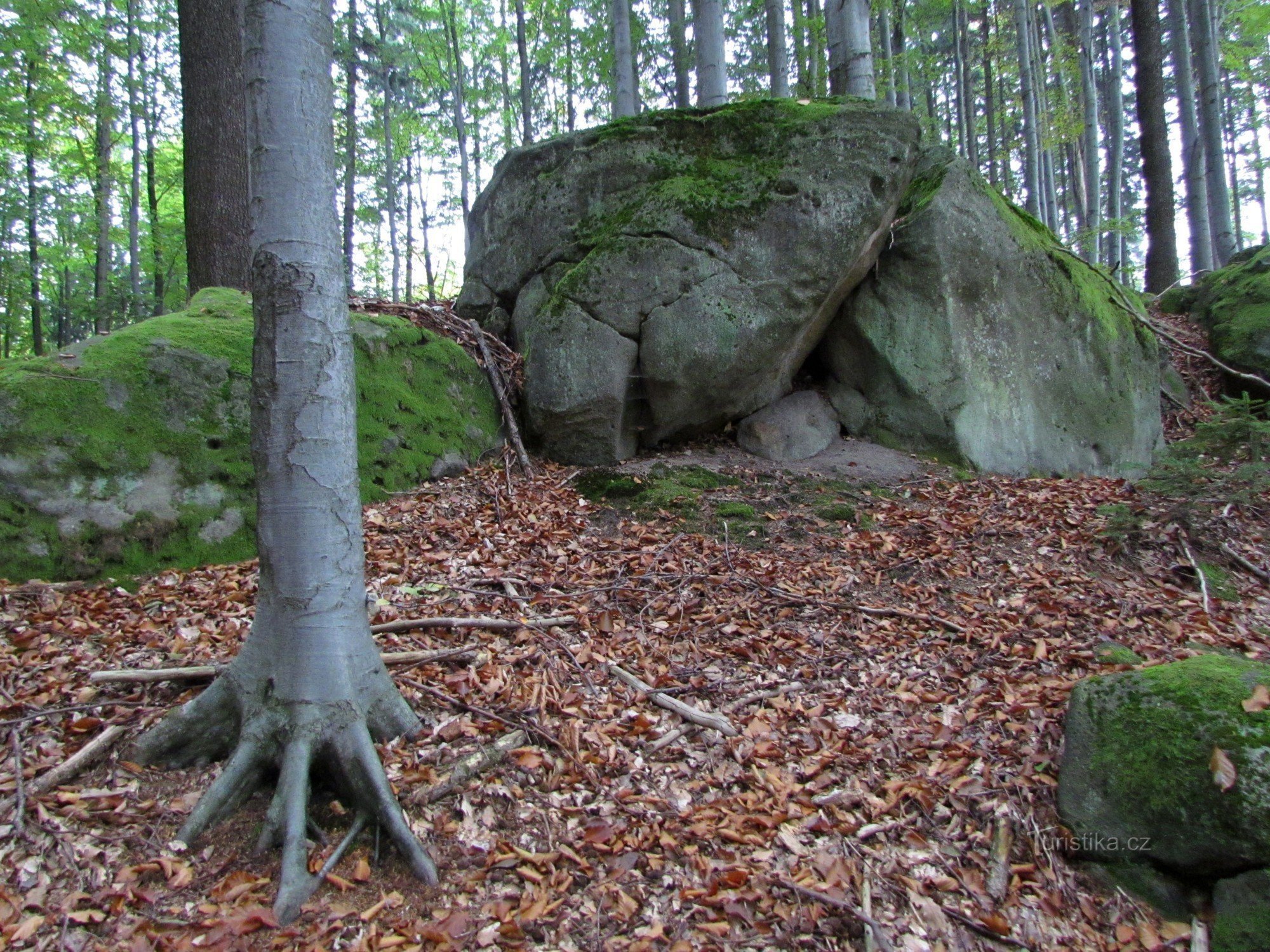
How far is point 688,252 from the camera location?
255 inches

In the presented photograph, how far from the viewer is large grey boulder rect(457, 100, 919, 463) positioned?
6.43m

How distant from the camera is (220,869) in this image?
2.48 metres

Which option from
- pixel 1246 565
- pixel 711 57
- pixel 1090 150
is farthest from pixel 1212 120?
pixel 1246 565

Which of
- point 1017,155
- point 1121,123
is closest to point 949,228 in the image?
point 1121,123

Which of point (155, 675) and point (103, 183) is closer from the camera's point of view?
point (155, 675)

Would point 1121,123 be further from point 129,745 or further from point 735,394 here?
point 129,745

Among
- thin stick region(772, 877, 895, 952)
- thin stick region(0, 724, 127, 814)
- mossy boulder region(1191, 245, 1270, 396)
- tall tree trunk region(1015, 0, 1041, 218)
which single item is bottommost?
thin stick region(772, 877, 895, 952)

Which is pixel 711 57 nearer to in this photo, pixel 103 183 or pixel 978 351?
pixel 978 351

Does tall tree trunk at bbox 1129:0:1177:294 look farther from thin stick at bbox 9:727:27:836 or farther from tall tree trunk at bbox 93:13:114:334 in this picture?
tall tree trunk at bbox 93:13:114:334

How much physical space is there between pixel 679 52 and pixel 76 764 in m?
16.1

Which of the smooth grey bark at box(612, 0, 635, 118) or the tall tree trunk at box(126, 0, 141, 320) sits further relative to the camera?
the tall tree trunk at box(126, 0, 141, 320)

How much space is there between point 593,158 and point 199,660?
558 centimetres

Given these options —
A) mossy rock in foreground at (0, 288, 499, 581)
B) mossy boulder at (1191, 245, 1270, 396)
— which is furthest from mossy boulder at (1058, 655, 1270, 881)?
mossy boulder at (1191, 245, 1270, 396)

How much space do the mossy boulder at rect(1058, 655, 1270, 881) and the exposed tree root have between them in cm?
266
